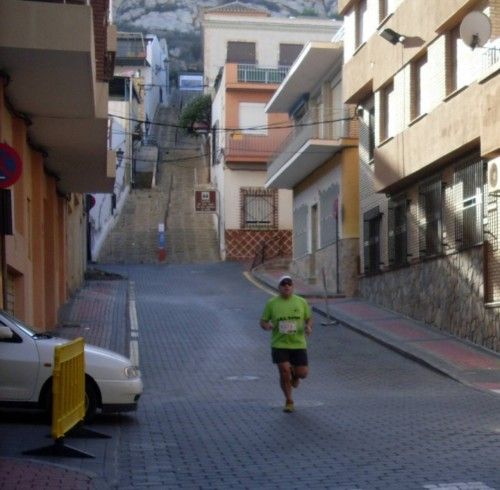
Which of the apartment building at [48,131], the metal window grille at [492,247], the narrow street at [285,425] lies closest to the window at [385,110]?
the narrow street at [285,425]

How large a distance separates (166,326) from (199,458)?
15.5m

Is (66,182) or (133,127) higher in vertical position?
(133,127)

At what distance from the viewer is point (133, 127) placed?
2645 inches

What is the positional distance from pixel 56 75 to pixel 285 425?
650 centimetres

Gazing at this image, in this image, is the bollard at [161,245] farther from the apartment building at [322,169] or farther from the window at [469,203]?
the window at [469,203]

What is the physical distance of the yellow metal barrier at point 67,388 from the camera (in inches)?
416

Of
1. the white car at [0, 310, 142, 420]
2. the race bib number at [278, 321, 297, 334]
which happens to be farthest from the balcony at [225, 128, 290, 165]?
the white car at [0, 310, 142, 420]

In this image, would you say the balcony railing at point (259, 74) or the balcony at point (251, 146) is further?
the balcony railing at point (259, 74)

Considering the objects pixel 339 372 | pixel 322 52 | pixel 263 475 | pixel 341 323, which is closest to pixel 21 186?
pixel 339 372

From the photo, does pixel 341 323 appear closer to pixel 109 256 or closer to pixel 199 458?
pixel 199 458

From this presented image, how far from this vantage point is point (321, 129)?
37.0 m

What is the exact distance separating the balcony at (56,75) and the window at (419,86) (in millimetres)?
7427

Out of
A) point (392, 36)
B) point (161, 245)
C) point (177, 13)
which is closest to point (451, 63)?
point (392, 36)

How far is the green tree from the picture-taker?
64875 mm
